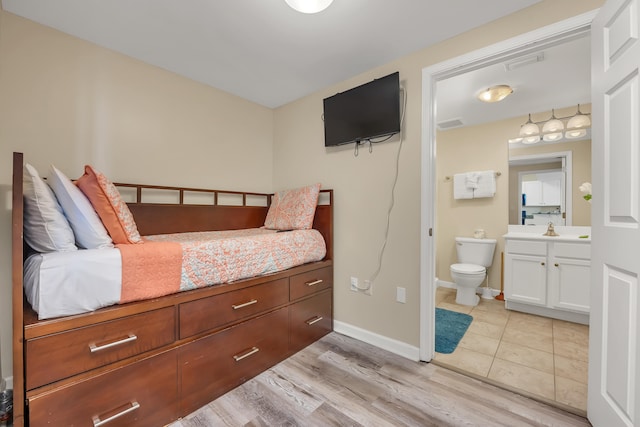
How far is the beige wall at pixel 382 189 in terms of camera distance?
1787 millimetres

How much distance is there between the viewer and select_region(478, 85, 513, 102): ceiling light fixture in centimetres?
247

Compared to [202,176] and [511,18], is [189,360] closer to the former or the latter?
[202,176]

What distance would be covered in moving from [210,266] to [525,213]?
11.6ft

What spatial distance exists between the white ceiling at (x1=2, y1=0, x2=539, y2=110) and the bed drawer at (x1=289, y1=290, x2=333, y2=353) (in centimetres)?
192

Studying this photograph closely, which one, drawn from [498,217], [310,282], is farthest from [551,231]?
[310,282]

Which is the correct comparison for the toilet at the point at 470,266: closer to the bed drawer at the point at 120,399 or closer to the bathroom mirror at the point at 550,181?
the bathroom mirror at the point at 550,181

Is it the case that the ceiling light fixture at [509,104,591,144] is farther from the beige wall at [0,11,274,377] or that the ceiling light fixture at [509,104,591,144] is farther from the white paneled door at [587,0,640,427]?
the beige wall at [0,11,274,377]

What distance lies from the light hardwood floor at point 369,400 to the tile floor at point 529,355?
142 millimetres

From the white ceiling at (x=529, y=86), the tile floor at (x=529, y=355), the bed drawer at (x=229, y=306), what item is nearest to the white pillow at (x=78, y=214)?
the bed drawer at (x=229, y=306)

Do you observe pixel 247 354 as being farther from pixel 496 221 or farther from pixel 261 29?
pixel 496 221

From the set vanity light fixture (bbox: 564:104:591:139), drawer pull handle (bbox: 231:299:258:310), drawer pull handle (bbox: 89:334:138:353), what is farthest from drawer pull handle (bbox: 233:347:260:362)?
vanity light fixture (bbox: 564:104:591:139)

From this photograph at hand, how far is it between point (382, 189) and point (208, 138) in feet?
5.54

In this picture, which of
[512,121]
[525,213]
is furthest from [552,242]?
[512,121]

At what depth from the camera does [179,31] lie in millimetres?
1746
